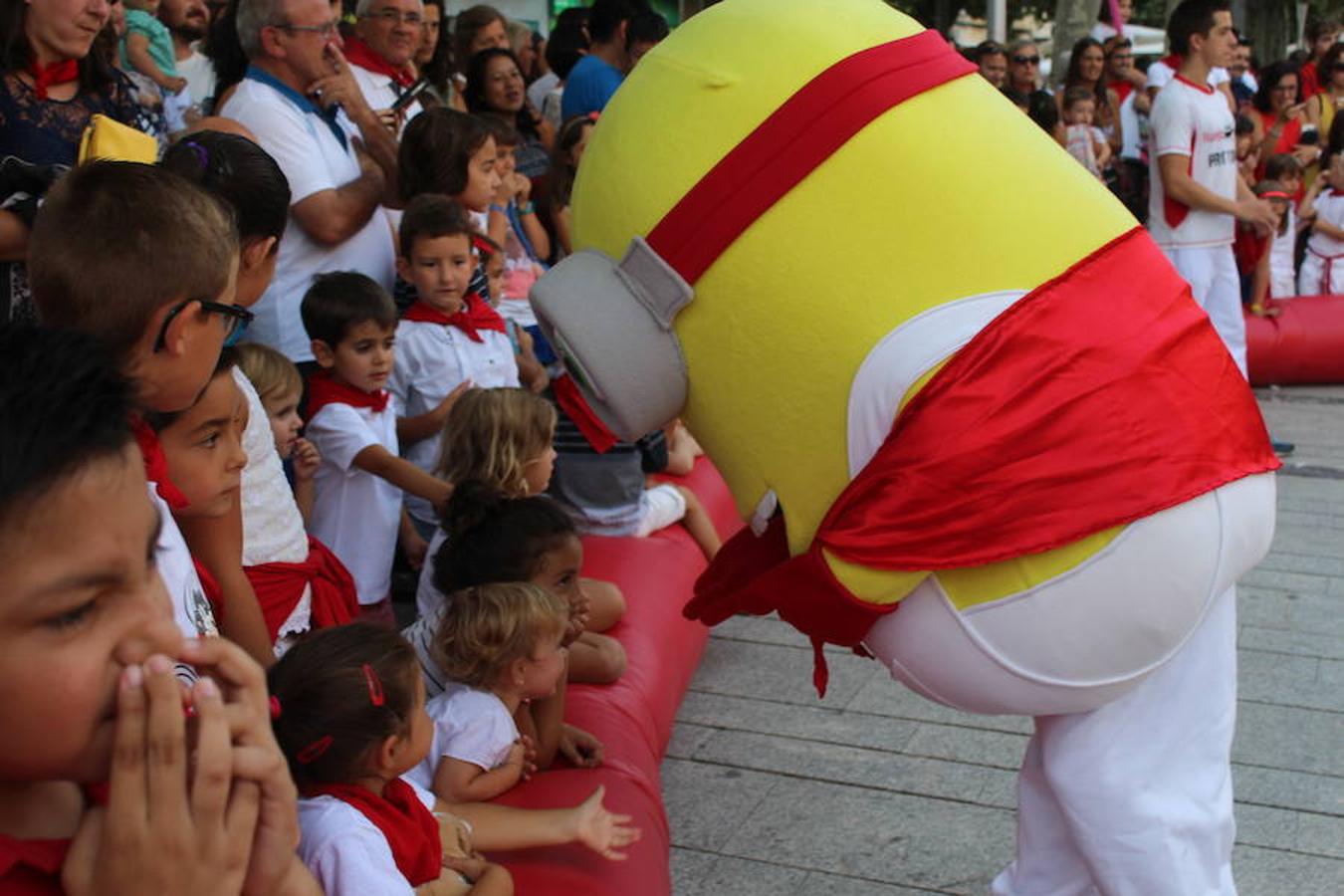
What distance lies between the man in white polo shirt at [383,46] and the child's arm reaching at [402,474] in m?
1.51

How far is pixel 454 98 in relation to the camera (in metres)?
6.09

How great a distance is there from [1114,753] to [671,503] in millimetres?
2391

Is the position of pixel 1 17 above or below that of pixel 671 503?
above

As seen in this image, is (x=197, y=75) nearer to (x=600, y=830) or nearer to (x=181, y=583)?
(x=600, y=830)

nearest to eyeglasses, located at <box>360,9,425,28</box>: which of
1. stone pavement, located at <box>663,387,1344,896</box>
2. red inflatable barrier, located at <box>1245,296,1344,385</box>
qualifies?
stone pavement, located at <box>663,387,1344,896</box>

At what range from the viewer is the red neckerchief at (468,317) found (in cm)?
423

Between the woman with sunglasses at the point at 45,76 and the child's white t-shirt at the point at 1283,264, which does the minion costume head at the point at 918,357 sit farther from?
the child's white t-shirt at the point at 1283,264

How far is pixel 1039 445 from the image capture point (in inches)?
79.7

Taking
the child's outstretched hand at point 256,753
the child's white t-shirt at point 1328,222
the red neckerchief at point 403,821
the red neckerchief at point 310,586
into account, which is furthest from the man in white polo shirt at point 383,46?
the child's white t-shirt at point 1328,222

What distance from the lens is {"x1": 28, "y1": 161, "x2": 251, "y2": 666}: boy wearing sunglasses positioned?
1906 mm

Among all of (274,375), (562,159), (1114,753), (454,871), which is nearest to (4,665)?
(454,871)

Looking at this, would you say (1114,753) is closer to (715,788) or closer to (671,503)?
(715,788)

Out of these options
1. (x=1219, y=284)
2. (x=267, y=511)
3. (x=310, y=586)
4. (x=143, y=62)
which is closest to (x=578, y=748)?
(x=310, y=586)

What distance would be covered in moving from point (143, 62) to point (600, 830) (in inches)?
144
